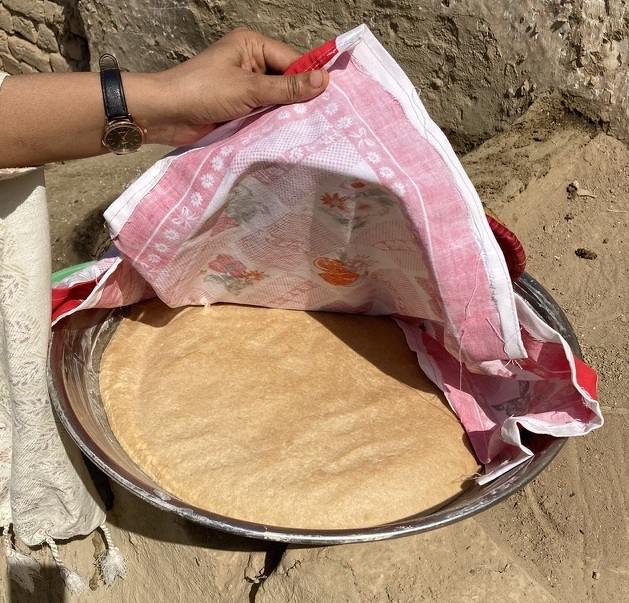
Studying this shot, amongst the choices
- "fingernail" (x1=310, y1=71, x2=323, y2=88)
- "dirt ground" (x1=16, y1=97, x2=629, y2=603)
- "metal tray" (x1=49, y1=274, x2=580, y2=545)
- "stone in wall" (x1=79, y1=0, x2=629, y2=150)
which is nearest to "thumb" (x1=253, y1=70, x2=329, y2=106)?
"fingernail" (x1=310, y1=71, x2=323, y2=88)

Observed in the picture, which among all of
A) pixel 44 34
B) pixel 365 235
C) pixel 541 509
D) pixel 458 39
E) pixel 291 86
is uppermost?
pixel 291 86

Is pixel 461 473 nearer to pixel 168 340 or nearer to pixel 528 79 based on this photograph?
pixel 168 340

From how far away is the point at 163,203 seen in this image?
1.35 meters

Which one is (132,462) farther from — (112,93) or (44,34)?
(44,34)

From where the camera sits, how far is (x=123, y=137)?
1.26 metres

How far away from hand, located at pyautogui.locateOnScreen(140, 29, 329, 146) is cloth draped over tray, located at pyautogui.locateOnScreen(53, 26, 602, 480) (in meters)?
0.03

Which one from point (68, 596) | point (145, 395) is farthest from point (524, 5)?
point (68, 596)

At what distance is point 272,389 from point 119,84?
0.66 metres

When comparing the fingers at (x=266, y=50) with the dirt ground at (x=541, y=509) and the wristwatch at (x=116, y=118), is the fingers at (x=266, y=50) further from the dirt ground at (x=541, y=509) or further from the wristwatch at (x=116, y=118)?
the dirt ground at (x=541, y=509)

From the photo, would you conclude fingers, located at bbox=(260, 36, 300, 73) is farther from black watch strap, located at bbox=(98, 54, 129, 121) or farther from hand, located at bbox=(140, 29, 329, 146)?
black watch strap, located at bbox=(98, 54, 129, 121)

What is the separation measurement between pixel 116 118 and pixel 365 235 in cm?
51

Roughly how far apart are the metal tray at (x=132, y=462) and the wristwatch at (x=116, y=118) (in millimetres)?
450

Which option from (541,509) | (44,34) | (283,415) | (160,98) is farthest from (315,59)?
(44,34)

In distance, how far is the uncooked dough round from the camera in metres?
1.31
